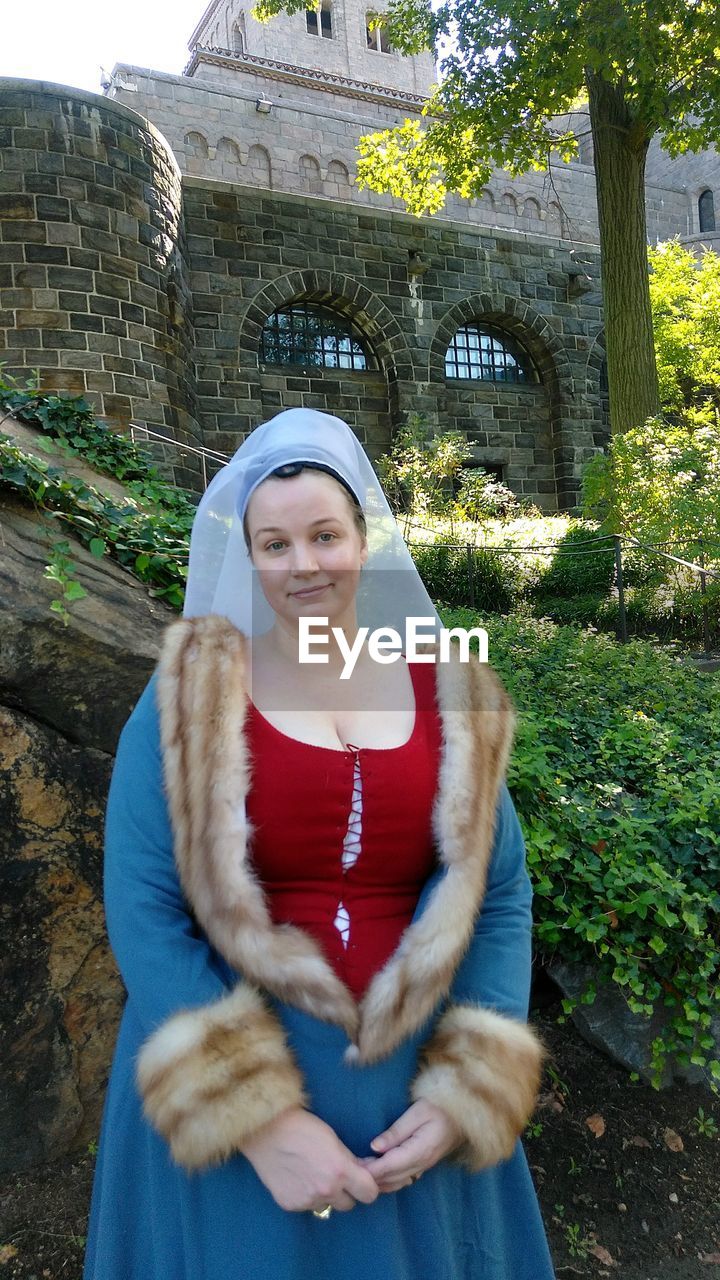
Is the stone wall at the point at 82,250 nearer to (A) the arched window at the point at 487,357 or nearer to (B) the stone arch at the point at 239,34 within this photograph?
(A) the arched window at the point at 487,357

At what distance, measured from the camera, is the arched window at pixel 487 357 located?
55.7 ft

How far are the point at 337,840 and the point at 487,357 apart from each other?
57.8 ft

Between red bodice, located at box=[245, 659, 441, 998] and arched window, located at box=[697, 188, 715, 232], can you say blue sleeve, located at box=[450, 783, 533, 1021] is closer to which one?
red bodice, located at box=[245, 659, 441, 998]

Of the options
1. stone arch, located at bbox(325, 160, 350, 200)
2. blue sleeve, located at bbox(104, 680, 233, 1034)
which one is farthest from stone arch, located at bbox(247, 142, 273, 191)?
blue sleeve, located at bbox(104, 680, 233, 1034)

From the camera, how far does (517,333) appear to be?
17.6 meters

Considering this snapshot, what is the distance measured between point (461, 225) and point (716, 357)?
7072mm

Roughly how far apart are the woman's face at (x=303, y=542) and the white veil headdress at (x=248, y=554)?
4cm

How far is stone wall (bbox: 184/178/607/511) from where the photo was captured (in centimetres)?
1380

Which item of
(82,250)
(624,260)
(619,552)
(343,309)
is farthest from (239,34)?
(619,552)

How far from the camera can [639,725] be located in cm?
389

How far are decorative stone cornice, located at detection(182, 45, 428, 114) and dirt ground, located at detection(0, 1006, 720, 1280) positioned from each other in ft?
99.2

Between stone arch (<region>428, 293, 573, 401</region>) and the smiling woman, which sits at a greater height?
stone arch (<region>428, 293, 573, 401</region>)

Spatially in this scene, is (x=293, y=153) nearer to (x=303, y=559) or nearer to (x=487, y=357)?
(x=487, y=357)

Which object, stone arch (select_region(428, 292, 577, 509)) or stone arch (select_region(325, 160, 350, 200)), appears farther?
stone arch (select_region(325, 160, 350, 200))
